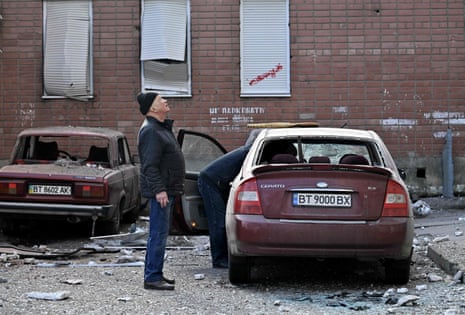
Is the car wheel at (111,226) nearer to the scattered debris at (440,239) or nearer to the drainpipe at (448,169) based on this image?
the scattered debris at (440,239)

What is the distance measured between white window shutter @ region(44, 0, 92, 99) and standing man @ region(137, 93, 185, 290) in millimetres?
9234

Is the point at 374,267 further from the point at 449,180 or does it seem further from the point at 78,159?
the point at 449,180

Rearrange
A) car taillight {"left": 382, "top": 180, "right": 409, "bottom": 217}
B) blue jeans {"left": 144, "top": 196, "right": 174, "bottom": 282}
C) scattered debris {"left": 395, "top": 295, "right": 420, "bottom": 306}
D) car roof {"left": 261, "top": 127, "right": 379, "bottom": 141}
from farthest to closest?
car roof {"left": 261, "top": 127, "right": 379, "bottom": 141} → blue jeans {"left": 144, "top": 196, "right": 174, "bottom": 282} → car taillight {"left": 382, "top": 180, "right": 409, "bottom": 217} → scattered debris {"left": 395, "top": 295, "right": 420, "bottom": 306}

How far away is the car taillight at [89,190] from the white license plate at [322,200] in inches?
167

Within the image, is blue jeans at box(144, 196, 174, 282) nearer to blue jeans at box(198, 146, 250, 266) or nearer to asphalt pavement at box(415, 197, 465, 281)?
blue jeans at box(198, 146, 250, 266)

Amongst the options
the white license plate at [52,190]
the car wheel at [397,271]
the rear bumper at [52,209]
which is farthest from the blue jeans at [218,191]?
the white license plate at [52,190]

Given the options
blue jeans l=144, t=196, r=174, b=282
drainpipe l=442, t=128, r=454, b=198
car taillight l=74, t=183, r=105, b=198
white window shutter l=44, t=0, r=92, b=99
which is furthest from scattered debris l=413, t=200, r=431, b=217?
blue jeans l=144, t=196, r=174, b=282

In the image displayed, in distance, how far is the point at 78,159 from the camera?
11.6 meters

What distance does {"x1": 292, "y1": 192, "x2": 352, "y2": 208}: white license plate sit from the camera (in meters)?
6.60

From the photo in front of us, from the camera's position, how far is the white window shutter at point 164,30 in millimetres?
15547

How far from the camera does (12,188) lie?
33.6ft

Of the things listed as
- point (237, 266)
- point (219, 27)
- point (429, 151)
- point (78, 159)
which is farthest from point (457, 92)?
point (237, 266)

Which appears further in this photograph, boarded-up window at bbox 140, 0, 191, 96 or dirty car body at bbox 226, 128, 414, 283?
boarded-up window at bbox 140, 0, 191, 96

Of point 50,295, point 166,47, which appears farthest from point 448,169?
point 50,295
